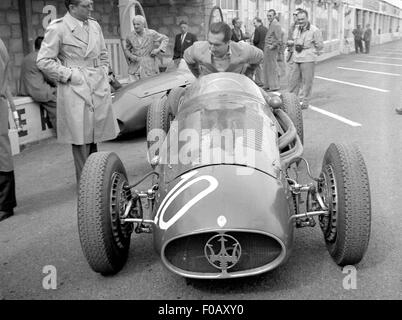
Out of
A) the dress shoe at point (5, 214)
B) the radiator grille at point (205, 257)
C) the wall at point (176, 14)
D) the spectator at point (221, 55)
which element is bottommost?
the dress shoe at point (5, 214)

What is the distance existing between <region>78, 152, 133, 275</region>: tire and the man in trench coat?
139 centimetres

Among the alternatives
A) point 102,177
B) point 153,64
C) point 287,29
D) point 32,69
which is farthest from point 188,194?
point 287,29

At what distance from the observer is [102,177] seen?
2.95m

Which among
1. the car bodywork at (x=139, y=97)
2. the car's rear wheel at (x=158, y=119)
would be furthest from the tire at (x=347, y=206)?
the car bodywork at (x=139, y=97)

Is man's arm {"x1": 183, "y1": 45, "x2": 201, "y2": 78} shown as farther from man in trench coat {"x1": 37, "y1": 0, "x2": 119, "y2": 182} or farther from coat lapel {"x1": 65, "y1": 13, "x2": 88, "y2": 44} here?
coat lapel {"x1": 65, "y1": 13, "x2": 88, "y2": 44}

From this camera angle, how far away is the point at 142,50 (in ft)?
28.0

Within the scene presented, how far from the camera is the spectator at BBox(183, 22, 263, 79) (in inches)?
170

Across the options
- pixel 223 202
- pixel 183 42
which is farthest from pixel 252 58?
pixel 183 42

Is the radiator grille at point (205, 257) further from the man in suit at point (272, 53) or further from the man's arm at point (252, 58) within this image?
the man in suit at point (272, 53)

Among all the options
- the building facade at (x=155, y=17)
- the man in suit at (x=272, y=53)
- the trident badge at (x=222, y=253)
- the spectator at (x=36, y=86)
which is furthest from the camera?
the man in suit at (x=272, y=53)

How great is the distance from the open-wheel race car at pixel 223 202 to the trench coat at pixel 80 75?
4.21 ft

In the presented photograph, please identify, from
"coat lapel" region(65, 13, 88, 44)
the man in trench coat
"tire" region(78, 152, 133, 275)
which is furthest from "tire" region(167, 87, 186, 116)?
"tire" region(78, 152, 133, 275)

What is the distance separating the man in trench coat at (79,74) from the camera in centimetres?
421

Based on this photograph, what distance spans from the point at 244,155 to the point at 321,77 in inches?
491
